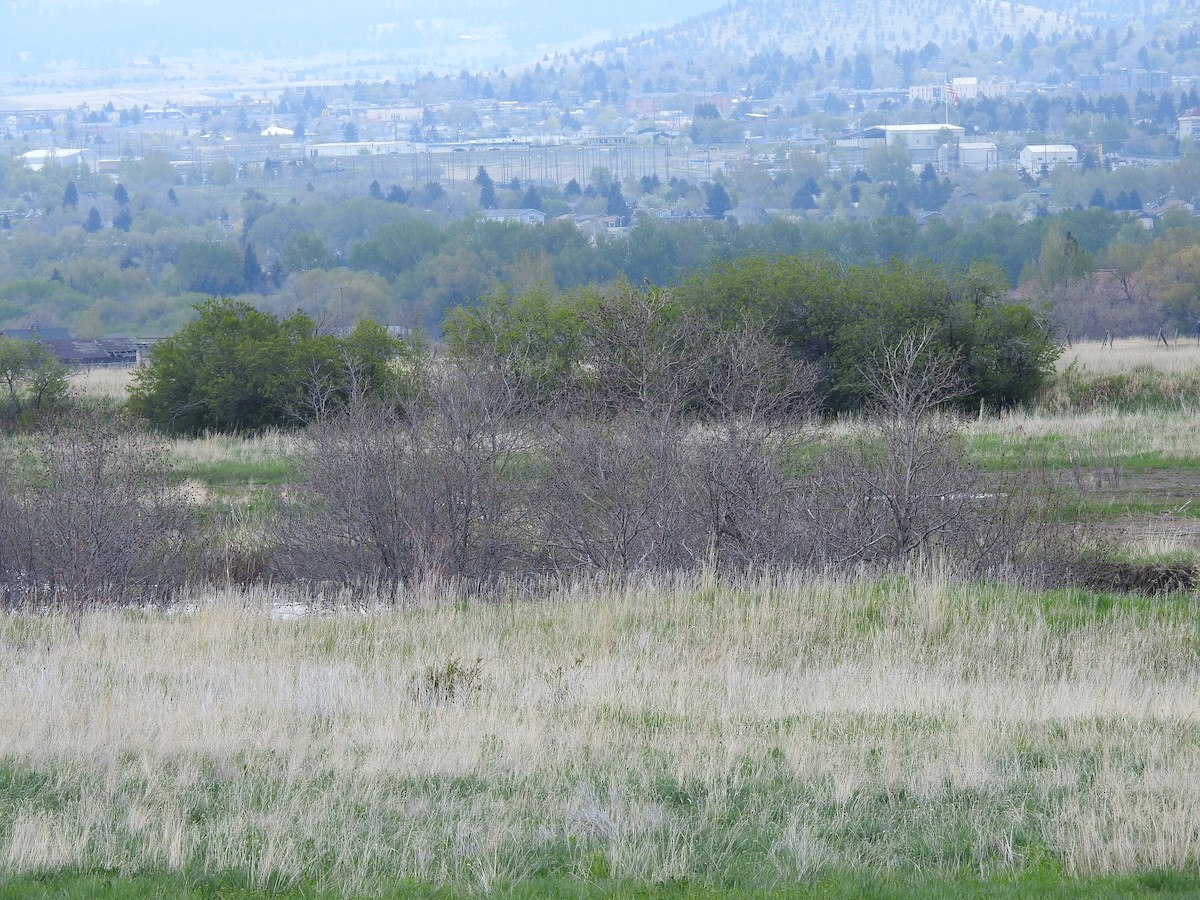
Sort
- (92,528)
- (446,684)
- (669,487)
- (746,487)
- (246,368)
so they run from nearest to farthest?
1. (446,684)
2. (669,487)
3. (746,487)
4. (92,528)
5. (246,368)

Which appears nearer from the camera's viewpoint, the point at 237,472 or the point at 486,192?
the point at 237,472

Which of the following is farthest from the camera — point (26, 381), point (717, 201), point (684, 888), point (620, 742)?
point (717, 201)

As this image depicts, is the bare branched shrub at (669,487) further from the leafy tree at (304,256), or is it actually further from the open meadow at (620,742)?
the leafy tree at (304,256)

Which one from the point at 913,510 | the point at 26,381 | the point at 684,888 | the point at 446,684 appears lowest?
the point at 26,381

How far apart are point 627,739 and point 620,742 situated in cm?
9

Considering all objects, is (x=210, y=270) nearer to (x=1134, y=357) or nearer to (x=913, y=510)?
(x=1134, y=357)

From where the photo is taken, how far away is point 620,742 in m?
8.02

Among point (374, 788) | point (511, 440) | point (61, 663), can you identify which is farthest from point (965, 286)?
point (374, 788)

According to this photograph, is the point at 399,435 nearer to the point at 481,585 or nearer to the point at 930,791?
the point at 481,585

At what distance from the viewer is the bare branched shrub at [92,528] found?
16531 mm

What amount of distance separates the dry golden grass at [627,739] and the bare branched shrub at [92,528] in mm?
3915

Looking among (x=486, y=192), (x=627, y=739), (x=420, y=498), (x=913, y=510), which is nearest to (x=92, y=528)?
(x=420, y=498)

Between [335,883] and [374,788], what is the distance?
50.7 inches

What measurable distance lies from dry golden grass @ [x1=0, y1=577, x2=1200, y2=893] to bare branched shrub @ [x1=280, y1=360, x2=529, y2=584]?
3.99 metres
